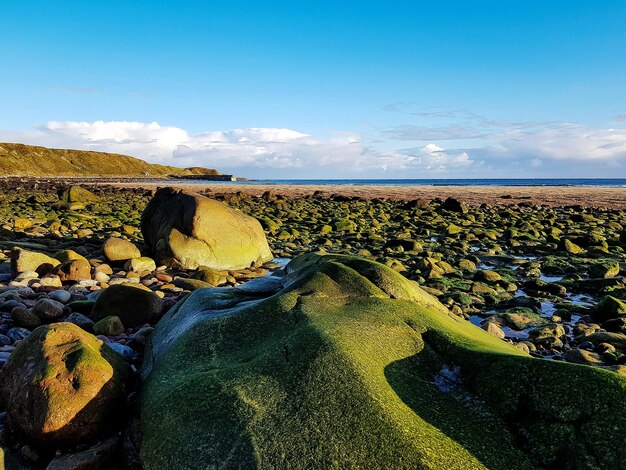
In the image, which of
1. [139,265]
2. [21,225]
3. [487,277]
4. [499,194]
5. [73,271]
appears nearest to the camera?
[73,271]

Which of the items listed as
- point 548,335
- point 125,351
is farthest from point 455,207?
point 125,351

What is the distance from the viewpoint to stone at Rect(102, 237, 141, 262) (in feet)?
34.5

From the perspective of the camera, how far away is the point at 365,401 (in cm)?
292

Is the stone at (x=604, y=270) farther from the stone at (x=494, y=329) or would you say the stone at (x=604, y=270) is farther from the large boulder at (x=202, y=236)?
the large boulder at (x=202, y=236)

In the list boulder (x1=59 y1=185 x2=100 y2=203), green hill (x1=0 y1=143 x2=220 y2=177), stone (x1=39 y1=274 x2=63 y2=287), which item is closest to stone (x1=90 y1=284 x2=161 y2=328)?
stone (x1=39 y1=274 x2=63 y2=287)

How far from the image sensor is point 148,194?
3638cm

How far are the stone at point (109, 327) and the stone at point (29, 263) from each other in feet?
13.9

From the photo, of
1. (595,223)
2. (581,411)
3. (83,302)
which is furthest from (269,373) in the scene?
(595,223)

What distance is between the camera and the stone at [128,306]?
6121 millimetres

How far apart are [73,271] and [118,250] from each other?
1.82 m

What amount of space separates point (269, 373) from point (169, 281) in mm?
6350

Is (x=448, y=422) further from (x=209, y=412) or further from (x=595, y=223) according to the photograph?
(x=595, y=223)

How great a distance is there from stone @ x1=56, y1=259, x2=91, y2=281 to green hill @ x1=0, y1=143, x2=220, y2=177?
106m

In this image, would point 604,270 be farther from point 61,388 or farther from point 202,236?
point 61,388
